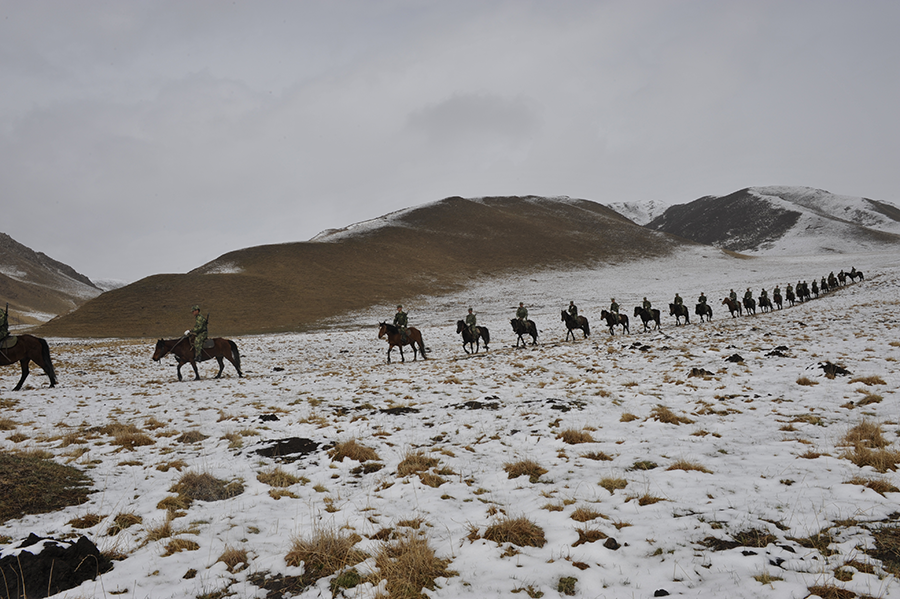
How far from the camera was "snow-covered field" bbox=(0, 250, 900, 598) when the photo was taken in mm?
3643

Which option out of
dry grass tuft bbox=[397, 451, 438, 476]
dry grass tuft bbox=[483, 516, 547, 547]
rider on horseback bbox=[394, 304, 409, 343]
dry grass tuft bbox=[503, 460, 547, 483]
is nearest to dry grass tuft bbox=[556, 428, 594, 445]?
dry grass tuft bbox=[503, 460, 547, 483]

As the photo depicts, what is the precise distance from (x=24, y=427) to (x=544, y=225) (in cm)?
12164

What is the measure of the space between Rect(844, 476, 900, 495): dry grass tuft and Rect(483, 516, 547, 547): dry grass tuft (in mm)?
3644

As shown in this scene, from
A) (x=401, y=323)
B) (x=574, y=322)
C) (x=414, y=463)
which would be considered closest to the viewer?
(x=414, y=463)

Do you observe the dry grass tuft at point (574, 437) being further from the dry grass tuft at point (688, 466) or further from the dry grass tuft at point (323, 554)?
the dry grass tuft at point (323, 554)

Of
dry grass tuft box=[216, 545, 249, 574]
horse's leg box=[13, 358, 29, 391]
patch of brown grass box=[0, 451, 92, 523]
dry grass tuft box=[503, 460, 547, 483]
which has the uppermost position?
horse's leg box=[13, 358, 29, 391]

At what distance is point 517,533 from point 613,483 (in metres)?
1.76

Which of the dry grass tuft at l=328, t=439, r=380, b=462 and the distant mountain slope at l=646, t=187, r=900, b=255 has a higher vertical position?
the distant mountain slope at l=646, t=187, r=900, b=255

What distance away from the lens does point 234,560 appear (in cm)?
405

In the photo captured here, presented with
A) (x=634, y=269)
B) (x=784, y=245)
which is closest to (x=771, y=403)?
(x=634, y=269)

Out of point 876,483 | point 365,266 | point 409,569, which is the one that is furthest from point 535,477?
point 365,266

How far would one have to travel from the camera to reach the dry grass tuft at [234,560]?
3965 millimetres

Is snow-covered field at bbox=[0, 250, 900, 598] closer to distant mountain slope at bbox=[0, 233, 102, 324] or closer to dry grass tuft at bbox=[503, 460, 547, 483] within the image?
dry grass tuft at bbox=[503, 460, 547, 483]

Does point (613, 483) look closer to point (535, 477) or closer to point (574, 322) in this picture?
point (535, 477)
